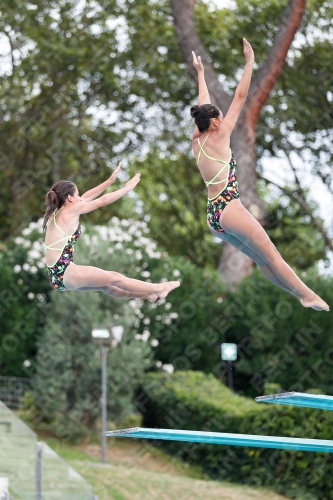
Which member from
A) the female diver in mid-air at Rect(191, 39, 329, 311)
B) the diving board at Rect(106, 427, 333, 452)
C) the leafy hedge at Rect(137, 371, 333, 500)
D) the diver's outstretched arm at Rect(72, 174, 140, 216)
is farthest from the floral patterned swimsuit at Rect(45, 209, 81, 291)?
the leafy hedge at Rect(137, 371, 333, 500)

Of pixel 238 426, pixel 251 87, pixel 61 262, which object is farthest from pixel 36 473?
pixel 251 87

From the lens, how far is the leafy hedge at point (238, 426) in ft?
43.7

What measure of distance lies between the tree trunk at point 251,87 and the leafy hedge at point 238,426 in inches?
113

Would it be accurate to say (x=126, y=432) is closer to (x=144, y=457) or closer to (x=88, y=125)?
(x=144, y=457)

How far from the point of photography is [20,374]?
1706cm

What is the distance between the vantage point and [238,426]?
14.5 meters

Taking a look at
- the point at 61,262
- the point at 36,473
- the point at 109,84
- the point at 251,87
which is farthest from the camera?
the point at 109,84

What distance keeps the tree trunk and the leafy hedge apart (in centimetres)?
286

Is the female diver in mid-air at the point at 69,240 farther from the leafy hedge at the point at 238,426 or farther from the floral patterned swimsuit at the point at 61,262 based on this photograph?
the leafy hedge at the point at 238,426

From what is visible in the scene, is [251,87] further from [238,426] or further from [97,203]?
[97,203]

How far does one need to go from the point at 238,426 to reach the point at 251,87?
5724mm

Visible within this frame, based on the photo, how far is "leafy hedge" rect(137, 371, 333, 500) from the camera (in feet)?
43.7

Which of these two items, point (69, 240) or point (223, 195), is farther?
point (69, 240)

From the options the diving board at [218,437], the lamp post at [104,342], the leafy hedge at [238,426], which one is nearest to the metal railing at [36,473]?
the lamp post at [104,342]
